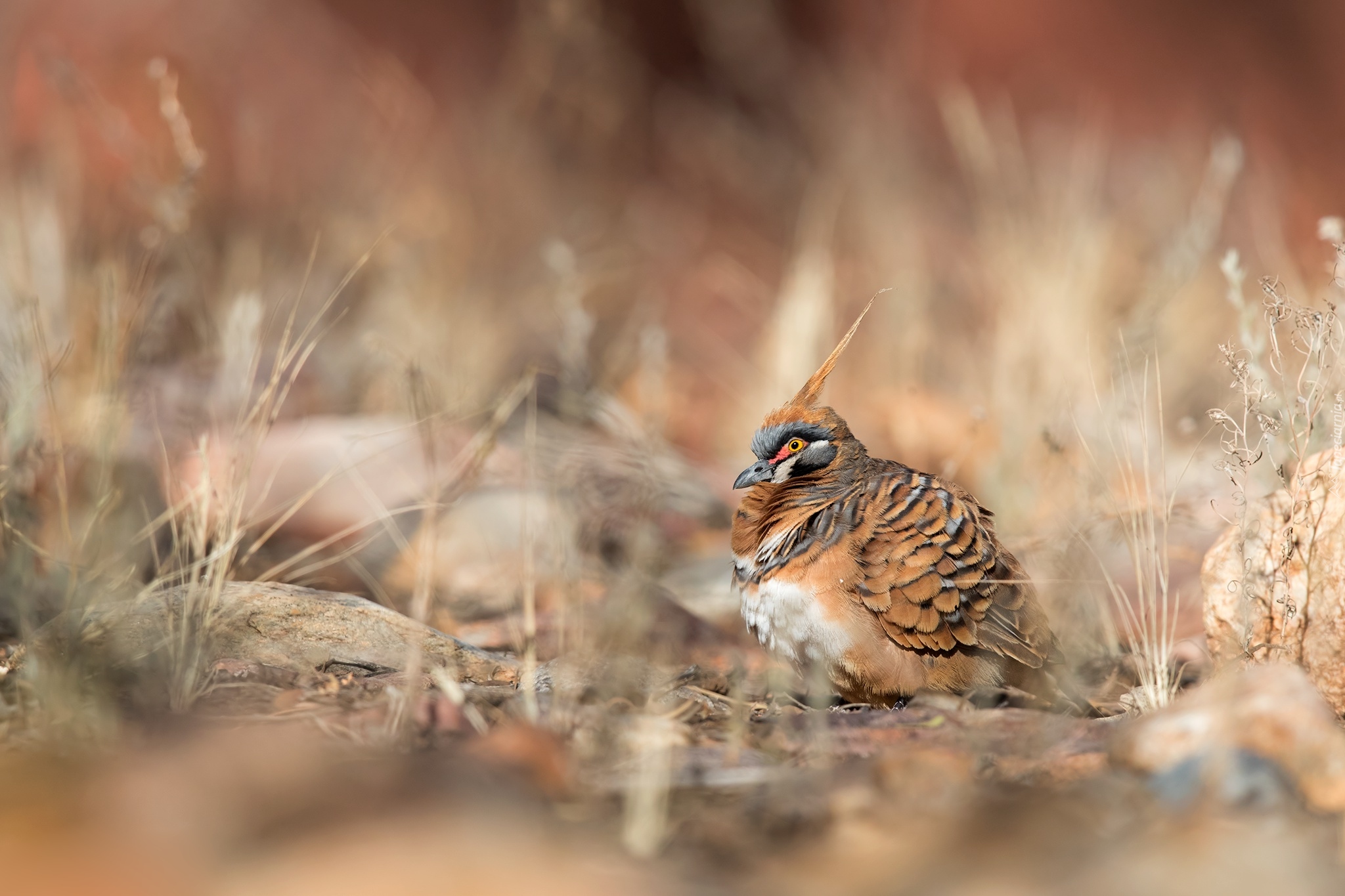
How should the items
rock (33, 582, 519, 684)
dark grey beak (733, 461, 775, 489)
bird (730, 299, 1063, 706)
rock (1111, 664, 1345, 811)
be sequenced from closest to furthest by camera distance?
rock (1111, 664, 1345, 811) < rock (33, 582, 519, 684) < bird (730, 299, 1063, 706) < dark grey beak (733, 461, 775, 489)

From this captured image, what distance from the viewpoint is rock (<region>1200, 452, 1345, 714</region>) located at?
305 cm

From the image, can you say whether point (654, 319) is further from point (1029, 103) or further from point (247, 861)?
point (1029, 103)

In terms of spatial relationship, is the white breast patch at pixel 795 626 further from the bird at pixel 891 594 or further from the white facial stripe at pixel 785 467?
the white facial stripe at pixel 785 467

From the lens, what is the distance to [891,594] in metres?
3.42

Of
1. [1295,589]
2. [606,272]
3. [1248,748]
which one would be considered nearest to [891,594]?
[1295,589]

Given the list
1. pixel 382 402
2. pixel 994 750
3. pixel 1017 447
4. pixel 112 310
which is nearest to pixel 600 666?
pixel 994 750

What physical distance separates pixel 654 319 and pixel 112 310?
3618mm

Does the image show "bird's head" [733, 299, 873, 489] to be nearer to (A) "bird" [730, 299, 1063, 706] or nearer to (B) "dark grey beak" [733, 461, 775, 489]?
(B) "dark grey beak" [733, 461, 775, 489]

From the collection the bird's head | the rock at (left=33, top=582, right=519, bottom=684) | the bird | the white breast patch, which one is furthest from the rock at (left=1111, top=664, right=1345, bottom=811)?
the rock at (left=33, top=582, right=519, bottom=684)

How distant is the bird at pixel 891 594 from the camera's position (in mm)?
3418

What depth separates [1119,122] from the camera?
37.5 ft

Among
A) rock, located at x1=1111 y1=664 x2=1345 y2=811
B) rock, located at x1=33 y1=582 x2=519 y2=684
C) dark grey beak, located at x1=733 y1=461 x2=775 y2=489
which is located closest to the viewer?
rock, located at x1=1111 y1=664 x2=1345 y2=811

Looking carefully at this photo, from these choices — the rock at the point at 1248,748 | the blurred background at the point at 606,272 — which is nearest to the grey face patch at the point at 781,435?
the blurred background at the point at 606,272

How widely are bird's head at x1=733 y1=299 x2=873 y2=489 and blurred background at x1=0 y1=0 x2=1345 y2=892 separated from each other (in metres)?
0.46
